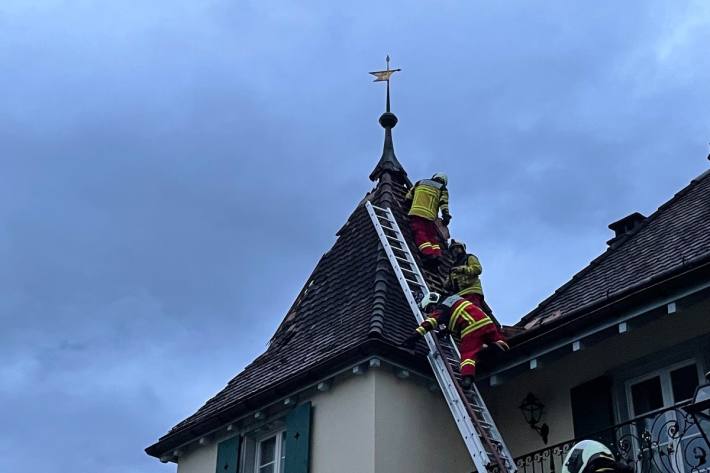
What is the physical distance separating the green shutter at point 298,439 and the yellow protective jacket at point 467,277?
239cm

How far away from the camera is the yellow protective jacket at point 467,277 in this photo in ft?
45.8

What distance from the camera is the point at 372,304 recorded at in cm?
1440

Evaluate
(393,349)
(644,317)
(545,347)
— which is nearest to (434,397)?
(393,349)

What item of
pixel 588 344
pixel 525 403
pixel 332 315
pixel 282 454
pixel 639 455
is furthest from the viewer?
pixel 332 315

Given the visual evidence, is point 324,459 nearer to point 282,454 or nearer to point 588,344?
point 282,454

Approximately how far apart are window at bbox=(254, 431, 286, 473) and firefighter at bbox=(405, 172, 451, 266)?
3434mm

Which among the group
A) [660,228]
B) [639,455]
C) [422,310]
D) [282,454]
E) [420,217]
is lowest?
[639,455]

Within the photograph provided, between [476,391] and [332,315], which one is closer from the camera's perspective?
[476,391]

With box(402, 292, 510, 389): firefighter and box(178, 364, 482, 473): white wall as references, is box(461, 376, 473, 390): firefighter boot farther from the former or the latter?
box(178, 364, 482, 473): white wall

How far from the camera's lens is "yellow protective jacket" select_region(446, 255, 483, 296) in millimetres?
13953

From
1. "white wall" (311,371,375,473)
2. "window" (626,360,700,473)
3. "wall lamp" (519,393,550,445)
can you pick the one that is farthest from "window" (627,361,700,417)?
"white wall" (311,371,375,473)

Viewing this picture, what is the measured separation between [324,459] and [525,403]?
2456mm

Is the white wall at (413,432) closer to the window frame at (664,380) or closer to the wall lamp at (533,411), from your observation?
the wall lamp at (533,411)

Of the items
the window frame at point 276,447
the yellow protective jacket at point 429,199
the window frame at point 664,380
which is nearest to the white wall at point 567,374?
the window frame at point 664,380
